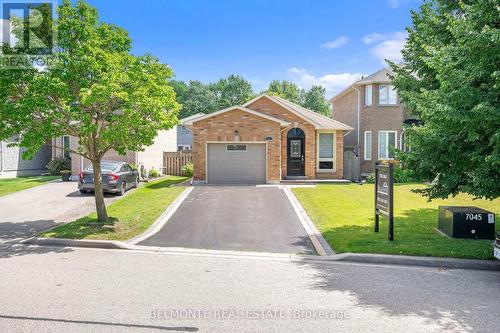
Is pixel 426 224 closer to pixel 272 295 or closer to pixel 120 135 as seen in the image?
pixel 272 295

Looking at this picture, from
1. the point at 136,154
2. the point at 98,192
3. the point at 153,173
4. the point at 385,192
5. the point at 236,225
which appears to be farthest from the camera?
the point at 153,173

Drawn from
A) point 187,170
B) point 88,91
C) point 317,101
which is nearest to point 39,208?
point 88,91

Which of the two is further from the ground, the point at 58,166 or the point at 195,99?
the point at 195,99

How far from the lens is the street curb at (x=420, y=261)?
8438mm

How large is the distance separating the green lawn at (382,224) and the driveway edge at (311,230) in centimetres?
16

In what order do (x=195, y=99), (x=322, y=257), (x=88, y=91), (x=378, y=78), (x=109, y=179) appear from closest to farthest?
(x=322, y=257) < (x=88, y=91) < (x=109, y=179) < (x=378, y=78) < (x=195, y=99)

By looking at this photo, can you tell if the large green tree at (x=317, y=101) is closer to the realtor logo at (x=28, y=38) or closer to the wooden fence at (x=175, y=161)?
the wooden fence at (x=175, y=161)

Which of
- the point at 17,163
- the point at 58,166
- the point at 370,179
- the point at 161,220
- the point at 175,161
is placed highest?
the point at 175,161

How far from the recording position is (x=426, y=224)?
12.2m

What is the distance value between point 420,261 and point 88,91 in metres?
8.82

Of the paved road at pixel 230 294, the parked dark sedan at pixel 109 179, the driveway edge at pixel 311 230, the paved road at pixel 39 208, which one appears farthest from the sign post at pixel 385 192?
the parked dark sedan at pixel 109 179

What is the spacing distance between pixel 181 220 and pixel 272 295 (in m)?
6.99

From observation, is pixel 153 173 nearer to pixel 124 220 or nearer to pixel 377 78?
pixel 124 220

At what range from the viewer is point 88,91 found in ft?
33.4
